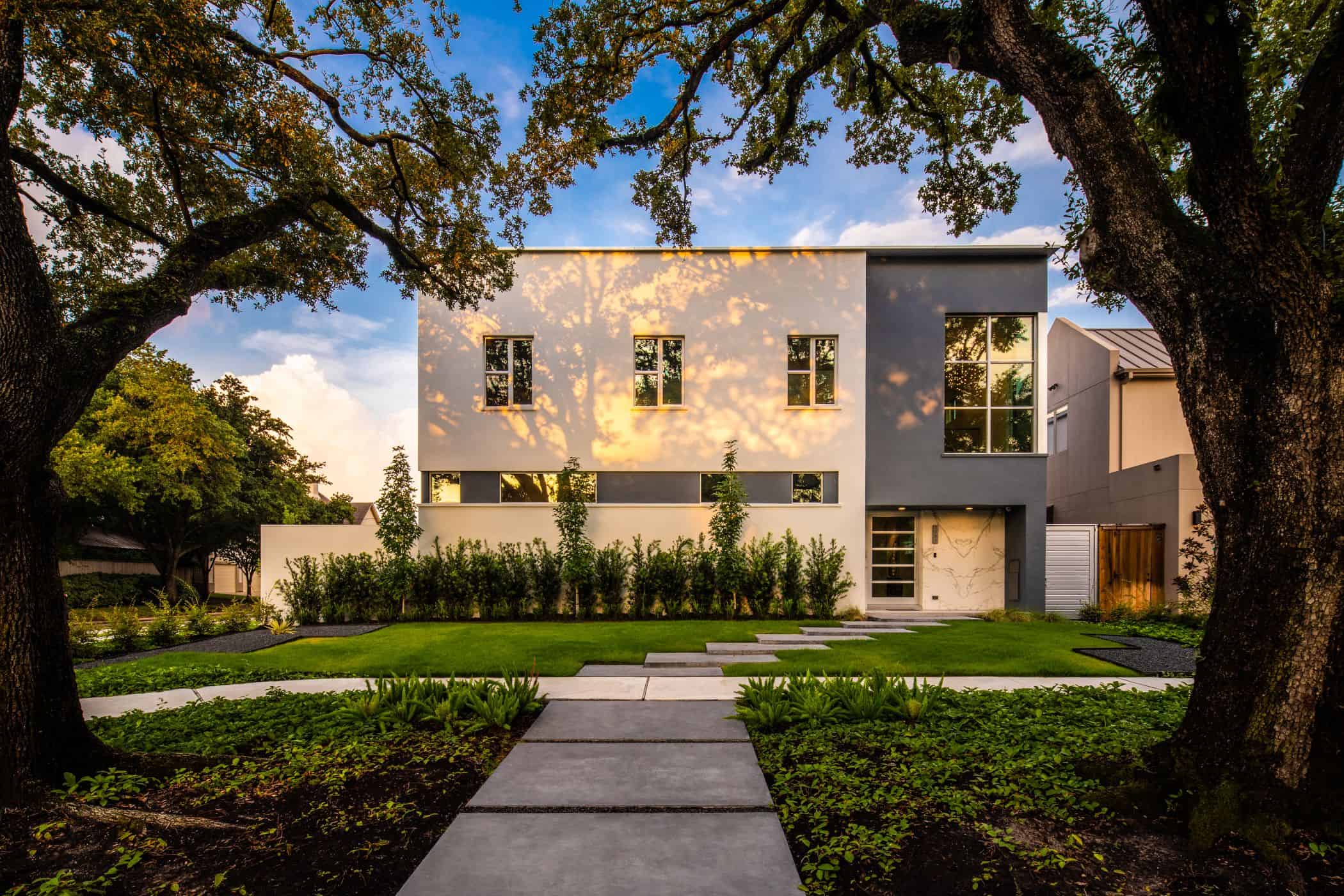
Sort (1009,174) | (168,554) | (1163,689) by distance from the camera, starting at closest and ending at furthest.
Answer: (1163,689), (1009,174), (168,554)

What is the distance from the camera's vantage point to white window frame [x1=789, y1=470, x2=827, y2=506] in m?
12.1

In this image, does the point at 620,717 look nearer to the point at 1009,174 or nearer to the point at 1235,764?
the point at 1235,764

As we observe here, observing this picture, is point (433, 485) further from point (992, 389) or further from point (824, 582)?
point (992, 389)

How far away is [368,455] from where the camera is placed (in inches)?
464

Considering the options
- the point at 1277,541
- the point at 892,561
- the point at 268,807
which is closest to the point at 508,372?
the point at 892,561

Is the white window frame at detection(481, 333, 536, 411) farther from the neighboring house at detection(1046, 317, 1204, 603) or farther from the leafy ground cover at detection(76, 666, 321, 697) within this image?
the neighboring house at detection(1046, 317, 1204, 603)

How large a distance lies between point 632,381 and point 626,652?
629 cm

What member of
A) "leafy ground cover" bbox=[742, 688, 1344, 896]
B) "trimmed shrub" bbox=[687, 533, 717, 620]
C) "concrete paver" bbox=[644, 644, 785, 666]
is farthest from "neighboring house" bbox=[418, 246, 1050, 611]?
"leafy ground cover" bbox=[742, 688, 1344, 896]

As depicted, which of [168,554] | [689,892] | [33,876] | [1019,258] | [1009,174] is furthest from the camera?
[168,554]

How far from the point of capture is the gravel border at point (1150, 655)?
6.25 metres

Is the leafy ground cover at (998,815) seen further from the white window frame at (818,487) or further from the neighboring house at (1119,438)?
the neighboring house at (1119,438)

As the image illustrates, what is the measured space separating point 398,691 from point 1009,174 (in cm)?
876

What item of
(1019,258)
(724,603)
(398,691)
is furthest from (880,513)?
(398,691)

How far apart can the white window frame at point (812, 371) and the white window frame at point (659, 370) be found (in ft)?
6.90
